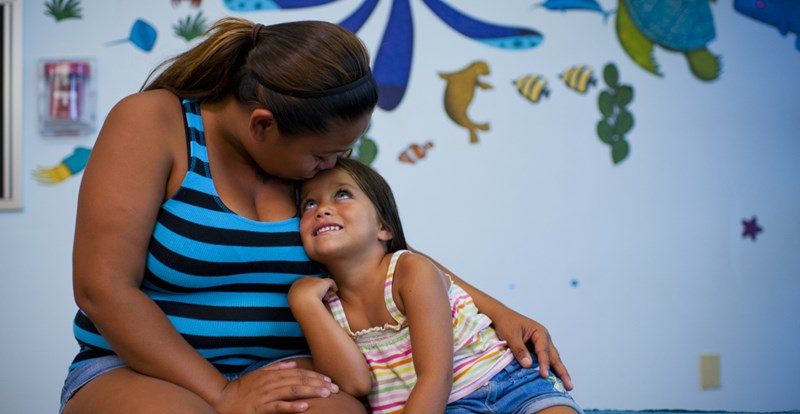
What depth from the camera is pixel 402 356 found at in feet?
4.63

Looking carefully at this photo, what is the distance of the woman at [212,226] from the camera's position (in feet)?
3.89

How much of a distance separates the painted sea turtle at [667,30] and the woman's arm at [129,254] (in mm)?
2152

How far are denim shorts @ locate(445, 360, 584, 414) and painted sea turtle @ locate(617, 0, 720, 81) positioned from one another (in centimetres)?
185

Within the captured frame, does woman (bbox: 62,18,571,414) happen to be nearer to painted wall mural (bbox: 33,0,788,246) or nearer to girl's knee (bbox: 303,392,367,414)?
girl's knee (bbox: 303,392,367,414)

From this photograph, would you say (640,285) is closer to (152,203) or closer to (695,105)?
(695,105)

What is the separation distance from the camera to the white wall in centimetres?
282

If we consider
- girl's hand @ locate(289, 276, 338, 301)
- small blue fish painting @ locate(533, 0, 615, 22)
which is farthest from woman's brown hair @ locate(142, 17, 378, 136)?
small blue fish painting @ locate(533, 0, 615, 22)

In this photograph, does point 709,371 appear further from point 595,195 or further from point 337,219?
point 337,219

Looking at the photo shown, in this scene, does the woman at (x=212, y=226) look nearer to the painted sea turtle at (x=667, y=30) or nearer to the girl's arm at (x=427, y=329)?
the girl's arm at (x=427, y=329)

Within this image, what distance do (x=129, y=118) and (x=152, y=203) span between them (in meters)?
0.15

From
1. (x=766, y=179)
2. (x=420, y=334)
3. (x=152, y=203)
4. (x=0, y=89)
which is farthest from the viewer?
Result: (x=766, y=179)

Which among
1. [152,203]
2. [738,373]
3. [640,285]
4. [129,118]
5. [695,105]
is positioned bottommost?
[738,373]

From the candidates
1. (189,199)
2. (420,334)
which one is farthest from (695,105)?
(189,199)

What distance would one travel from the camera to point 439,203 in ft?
9.41
